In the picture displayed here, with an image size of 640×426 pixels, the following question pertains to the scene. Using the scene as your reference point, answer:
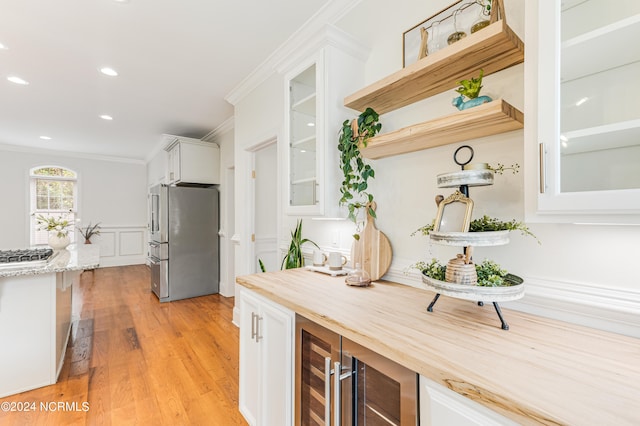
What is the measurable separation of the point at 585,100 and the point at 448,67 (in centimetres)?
51

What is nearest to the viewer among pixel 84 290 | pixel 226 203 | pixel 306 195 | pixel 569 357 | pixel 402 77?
pixel 569 357

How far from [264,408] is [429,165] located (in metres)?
1.46

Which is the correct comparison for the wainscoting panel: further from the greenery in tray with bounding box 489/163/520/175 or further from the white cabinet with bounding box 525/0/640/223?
the white cabinet with bounding box 525/0/640/223

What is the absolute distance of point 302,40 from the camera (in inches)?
67.7

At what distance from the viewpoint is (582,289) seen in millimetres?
993

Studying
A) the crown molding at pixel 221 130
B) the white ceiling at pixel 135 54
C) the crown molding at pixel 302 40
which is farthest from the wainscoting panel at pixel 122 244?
the crown molding at pixel 302 40

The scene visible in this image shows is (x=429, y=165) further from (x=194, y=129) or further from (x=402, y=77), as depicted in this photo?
(x=194, y=129)

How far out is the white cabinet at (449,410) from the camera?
64cm

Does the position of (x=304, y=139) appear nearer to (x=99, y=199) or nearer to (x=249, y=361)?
(x=249, y=361)

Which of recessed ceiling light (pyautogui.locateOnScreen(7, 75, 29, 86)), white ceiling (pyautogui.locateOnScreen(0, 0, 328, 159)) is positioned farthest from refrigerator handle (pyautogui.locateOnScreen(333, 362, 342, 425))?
recessed ceiling light (pyautogui.locateOnScreen(7, 75, 29, 86))

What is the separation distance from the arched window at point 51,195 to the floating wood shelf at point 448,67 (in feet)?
24.5

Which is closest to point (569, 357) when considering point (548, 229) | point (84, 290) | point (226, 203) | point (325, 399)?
point (548, 229)

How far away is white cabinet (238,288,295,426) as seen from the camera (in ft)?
4.26

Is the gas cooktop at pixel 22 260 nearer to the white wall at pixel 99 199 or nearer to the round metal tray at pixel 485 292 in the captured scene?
the round metal tray at pixel 485 292
